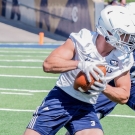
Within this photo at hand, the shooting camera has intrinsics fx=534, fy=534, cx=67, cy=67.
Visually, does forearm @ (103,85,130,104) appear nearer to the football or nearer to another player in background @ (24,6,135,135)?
another player in background @ (24,6,135,135)

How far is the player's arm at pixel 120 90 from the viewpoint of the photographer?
457cm

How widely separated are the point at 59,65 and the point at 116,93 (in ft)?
1.87

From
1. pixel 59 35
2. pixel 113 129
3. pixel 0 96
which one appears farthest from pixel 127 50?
pixel 59 35

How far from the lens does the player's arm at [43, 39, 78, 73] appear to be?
176 inches

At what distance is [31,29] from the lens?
91.8 feet

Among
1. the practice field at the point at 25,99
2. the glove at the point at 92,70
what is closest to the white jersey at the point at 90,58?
the glove at the point at 92,70

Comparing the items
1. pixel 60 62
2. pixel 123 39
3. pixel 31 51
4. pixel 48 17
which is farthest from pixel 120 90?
pixel 48 17

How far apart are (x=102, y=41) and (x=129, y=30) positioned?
31 centimetres

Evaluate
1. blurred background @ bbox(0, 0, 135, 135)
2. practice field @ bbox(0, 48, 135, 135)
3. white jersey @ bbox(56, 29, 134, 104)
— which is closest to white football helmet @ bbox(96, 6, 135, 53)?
white jersey @ bbox(56, 29, 134, 104)

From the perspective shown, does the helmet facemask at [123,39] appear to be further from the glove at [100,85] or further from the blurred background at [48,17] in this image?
the blurred background at [48,17]

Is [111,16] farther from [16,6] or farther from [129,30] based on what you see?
[16,6]

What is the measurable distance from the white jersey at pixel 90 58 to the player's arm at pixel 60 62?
0.12 meters

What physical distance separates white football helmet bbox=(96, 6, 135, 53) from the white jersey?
0.57 feet

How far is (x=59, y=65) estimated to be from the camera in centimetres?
448
